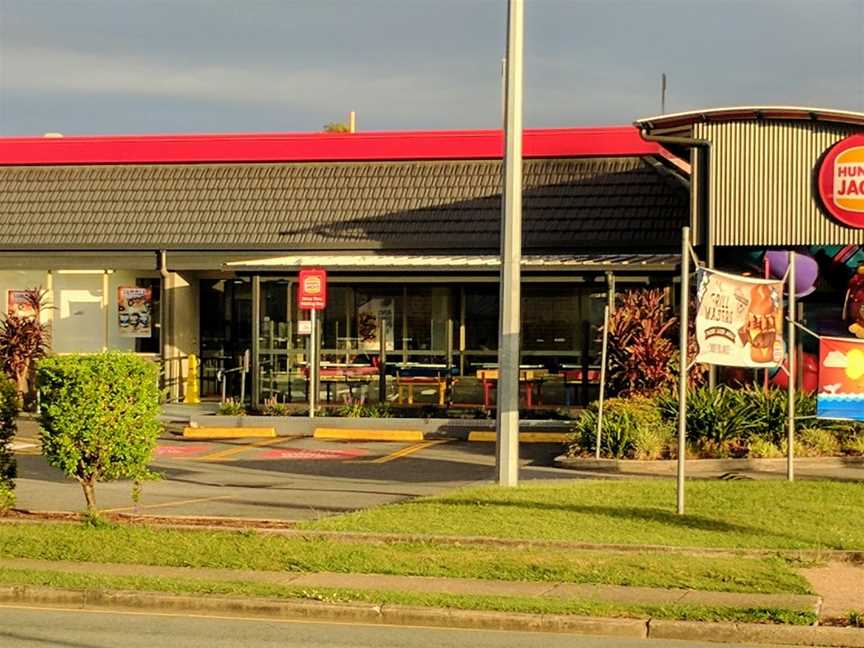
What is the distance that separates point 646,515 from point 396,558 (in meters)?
3.15

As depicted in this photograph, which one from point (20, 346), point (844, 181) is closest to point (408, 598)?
point (844, 181)

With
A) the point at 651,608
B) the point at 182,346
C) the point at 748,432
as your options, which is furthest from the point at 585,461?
the point at 182,346

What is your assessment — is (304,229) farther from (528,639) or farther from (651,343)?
(528,639)

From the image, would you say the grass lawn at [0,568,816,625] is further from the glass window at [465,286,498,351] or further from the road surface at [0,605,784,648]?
the glass window at [465,286,498,351]

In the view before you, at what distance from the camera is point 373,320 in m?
30.9

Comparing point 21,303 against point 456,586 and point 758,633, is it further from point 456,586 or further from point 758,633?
point 758,633

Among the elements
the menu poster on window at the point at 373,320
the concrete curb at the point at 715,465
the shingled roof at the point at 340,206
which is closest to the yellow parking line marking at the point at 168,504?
the concrete curb at the point at 715,465

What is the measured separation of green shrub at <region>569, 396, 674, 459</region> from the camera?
20.4 metres

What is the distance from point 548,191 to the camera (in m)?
31.5

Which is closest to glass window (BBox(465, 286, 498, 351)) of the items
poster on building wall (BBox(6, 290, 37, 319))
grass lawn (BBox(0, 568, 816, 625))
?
poster on building wall (BBox(6, 290, 37, 319))

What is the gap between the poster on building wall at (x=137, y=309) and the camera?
33.1 m

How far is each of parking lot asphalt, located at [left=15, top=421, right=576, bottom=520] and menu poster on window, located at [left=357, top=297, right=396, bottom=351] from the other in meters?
5.00

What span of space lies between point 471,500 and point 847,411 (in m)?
4.50

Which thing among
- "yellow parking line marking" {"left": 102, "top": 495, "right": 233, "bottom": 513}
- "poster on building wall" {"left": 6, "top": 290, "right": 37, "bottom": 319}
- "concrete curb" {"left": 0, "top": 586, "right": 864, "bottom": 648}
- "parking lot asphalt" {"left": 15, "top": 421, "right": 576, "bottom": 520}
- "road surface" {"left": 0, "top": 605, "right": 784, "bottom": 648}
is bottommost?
"road surface" {"left": 0, "top": 605, "right": 784, "bottom": 648}
